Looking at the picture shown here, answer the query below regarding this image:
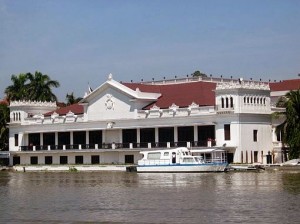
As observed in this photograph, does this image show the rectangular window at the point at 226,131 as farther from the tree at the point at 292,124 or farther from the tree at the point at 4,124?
the tree at the point at 4,124

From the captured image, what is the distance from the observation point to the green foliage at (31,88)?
107812mm

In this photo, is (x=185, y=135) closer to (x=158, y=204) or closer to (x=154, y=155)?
(x=154, y=155)

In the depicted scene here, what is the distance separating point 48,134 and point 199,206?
216 feet

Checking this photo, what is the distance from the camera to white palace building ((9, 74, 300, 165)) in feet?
263

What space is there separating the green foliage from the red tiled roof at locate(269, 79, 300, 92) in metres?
31.5

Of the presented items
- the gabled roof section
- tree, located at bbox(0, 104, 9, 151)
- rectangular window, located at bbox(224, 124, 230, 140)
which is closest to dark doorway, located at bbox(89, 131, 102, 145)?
the gabled roof section

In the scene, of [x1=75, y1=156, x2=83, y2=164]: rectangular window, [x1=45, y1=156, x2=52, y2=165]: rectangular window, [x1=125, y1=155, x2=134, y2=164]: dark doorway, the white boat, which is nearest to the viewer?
the white boat

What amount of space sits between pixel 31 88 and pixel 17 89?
237 centimetres

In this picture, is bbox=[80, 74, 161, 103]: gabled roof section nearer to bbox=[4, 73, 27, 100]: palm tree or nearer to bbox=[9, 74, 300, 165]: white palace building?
bbox=[9, 74, 300, 165]: white palace building

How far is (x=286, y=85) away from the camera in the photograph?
9581 centimetres

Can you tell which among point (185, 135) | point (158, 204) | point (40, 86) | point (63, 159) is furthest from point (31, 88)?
point (158, 204)

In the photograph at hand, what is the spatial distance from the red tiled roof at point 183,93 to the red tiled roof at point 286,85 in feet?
32.4

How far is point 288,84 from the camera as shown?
96.1 meters

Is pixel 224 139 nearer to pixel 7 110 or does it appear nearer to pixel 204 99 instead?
pixel 204 99
